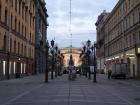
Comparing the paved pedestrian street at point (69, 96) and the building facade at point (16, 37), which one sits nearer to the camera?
the paved pedestrian street at point (69, 96)

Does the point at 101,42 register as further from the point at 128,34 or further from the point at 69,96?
the point at 69,96

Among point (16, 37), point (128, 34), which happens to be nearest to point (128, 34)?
point (128, 34)

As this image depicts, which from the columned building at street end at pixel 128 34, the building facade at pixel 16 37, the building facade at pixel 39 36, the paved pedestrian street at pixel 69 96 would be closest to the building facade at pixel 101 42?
the building facade at pixel 39 36

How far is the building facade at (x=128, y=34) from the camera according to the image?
62.3 metres

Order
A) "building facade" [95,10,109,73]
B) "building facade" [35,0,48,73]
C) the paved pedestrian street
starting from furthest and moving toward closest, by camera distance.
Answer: "building facade" [95,10,109,73] < "building facade" [35,0,48,73] < the paved pedestrian street

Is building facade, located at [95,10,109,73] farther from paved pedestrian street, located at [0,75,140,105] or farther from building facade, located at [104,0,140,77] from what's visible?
paved pedestrian street, located at [0,75,140,105]

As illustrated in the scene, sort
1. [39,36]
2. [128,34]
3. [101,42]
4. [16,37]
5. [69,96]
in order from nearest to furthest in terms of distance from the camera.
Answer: [69,96]
[16,37]
[128,34]
[39,36]
[101,42]

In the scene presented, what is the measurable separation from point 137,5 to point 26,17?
2583cm

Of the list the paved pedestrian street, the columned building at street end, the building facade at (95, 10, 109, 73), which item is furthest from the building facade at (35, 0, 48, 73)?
the paved pedestrian street

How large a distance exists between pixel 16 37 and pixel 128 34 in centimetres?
2077

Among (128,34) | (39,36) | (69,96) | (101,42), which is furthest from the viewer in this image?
(101,42)

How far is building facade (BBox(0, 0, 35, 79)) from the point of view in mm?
53175

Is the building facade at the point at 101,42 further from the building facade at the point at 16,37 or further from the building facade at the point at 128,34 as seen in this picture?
the building facade at the point at 16,37

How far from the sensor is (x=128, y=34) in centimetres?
6988
